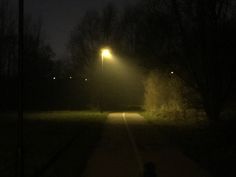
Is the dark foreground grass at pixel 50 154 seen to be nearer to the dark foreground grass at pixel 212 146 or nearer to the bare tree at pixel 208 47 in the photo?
the dark foreground grass at pixel 212 146

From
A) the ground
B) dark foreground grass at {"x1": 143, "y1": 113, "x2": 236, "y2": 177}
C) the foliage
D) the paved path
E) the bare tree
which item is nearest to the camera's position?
the paved path

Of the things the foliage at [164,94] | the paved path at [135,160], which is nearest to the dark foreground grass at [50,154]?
the paved path at [135,160]

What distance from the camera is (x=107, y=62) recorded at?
101375mm

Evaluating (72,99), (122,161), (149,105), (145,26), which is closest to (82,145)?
(122,161)

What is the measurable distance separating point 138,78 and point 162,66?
60.9 metres

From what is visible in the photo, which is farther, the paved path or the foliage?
the foliage

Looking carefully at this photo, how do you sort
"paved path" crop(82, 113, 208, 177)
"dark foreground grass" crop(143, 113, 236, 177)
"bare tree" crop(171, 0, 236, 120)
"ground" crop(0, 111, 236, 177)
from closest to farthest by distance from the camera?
1. "paved path" crop(82, 113, 208, 177)
2. "ground" crop(0, 111, 236, 177)
3. "dark foreground grass" crop(143, 113, 236, 177)
4. "bare tree" crop(171, 0, 236, 120)

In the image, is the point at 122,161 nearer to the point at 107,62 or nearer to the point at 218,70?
the point at 218,70

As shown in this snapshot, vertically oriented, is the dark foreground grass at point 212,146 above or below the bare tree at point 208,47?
below

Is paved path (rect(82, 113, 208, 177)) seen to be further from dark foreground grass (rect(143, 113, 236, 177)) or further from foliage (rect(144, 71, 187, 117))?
foliage (rect(144, 71, 187, 117))

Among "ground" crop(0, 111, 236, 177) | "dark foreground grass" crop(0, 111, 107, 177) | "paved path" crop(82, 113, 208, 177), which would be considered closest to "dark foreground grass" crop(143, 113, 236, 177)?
"ground" crop(0, 111, 236, 177)

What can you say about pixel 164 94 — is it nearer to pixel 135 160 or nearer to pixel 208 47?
pixel 208 47

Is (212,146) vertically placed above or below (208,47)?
below

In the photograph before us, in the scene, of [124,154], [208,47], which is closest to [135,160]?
[124,154]
